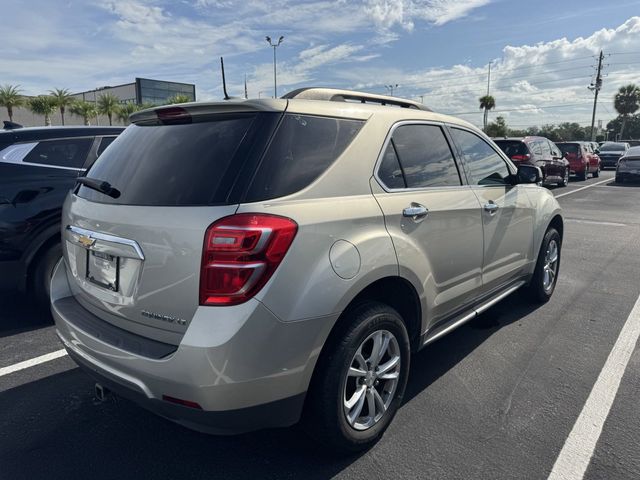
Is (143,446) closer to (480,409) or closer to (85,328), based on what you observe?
(85,328)

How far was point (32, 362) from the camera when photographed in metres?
3.67

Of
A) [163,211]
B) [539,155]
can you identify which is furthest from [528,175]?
[539,155]

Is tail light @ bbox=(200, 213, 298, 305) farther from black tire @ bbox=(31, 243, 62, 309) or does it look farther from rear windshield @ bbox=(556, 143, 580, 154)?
rear windshield @ bbox=(556, 143, 580, 154)

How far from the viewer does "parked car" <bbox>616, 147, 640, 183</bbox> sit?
19.2 m

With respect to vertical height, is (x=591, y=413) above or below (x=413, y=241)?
below

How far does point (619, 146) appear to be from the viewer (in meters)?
31.7

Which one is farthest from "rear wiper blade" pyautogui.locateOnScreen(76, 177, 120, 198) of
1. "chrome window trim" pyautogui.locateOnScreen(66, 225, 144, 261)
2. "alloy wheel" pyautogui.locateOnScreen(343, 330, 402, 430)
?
"alloy wheel" pyautogui.locateOnScreen(343, 330, 402, 430)

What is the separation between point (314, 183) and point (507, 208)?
2186 mm

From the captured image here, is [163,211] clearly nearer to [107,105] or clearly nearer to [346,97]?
[346,97]

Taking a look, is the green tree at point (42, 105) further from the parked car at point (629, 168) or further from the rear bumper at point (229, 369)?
the rear bumper at point (229, 369)

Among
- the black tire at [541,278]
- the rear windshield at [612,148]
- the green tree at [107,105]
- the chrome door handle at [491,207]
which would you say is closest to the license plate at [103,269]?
the chrome door handle at [491,207]

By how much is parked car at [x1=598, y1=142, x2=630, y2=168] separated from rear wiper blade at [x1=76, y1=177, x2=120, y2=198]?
32826 millimetres

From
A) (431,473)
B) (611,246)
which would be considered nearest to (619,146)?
(611,246)

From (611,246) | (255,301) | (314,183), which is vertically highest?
(314,183)
